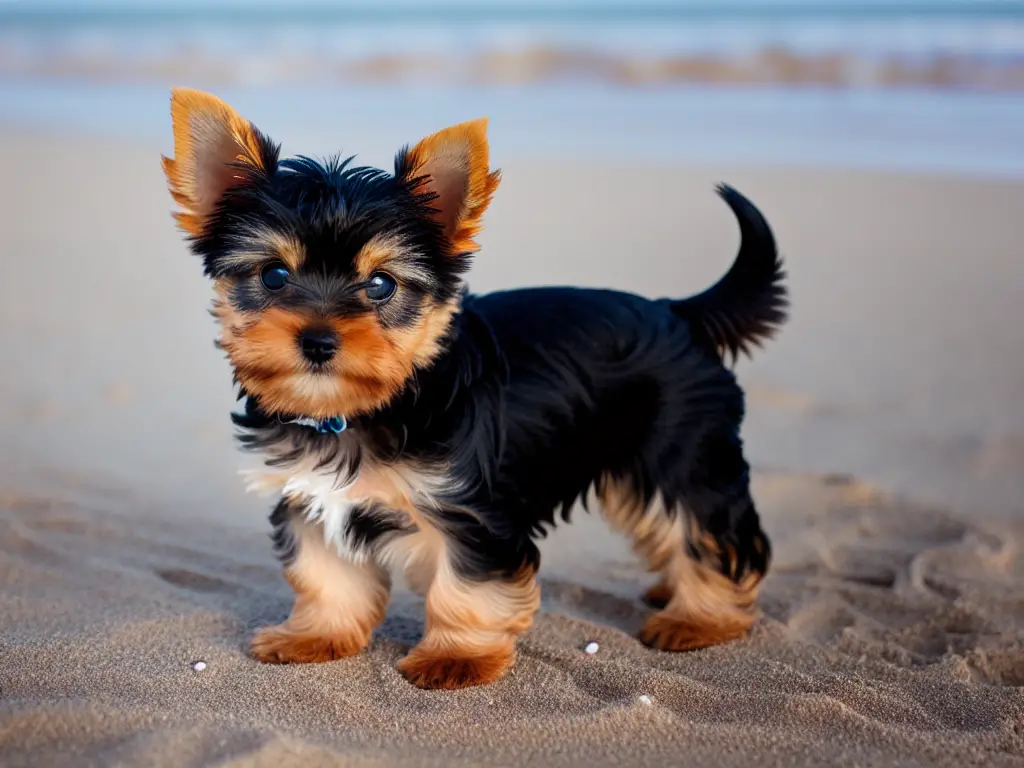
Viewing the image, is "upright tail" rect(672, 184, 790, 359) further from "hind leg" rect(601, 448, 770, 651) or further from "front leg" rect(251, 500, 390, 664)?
"front leg" rect(251, 500, 390, 664)

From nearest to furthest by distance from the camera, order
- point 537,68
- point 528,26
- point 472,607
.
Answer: point 472,607
point 537,68
point 528,26

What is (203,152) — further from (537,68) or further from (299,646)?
(537,68)

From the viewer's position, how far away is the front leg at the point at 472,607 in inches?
143

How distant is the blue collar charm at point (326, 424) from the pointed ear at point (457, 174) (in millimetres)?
620

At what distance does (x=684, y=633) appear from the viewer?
4.24 meters

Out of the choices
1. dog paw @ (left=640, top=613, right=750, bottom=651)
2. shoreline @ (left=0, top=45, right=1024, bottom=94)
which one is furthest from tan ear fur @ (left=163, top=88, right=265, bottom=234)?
shoreline @ (left=0, top=45, right=1024, bottom=94)

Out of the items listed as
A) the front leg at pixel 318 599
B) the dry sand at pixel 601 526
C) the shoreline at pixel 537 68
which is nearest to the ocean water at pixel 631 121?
the shoreline at pixel 537 68

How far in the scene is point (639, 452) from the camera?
163 inches

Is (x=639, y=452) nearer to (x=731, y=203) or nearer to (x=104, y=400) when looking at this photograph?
(x=731, y=203)

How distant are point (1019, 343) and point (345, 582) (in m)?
5.21

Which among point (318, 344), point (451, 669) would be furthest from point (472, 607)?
point (318, 344)

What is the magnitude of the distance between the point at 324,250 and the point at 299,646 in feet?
4.57

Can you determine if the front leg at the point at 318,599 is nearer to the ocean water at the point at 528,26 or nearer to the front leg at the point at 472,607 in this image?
the front leg at the point at 472,607

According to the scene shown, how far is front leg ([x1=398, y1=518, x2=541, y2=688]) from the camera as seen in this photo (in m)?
3.63
